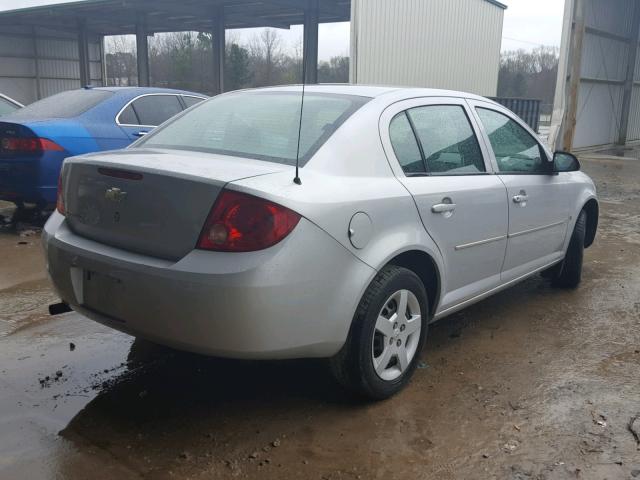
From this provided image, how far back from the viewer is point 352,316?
283 cm

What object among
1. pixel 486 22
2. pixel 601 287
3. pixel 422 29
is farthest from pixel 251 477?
pixel 486 22

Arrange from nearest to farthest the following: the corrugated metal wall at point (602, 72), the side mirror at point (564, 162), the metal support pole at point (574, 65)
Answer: the side mirror at point (564, 162) → the metal support pole at point (574, 65) → the corrugated metal wall at point (602, 72)

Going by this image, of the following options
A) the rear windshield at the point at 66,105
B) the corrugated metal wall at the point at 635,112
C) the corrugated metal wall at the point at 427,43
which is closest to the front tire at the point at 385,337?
the rear windshield at the point at 66,105

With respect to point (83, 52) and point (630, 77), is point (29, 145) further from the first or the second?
point (83, 52)

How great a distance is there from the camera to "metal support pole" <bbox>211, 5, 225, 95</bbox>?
970 inches

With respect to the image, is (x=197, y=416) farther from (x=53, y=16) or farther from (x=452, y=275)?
(x=53, y=16)

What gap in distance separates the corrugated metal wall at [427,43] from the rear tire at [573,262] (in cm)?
951

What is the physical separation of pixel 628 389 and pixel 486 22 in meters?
16.9

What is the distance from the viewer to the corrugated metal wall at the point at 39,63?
1111 inches

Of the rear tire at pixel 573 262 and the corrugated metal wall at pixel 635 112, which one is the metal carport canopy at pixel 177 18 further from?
the rear tire at pixel 573 262

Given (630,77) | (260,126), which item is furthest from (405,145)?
(630,77)

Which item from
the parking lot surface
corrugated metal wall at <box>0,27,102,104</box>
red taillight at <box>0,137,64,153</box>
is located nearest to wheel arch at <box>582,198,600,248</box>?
the parking lot surface

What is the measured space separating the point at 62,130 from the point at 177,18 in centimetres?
2260

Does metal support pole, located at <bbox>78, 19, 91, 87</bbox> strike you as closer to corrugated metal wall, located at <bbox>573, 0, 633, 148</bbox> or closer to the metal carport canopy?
the metal carport canopy
